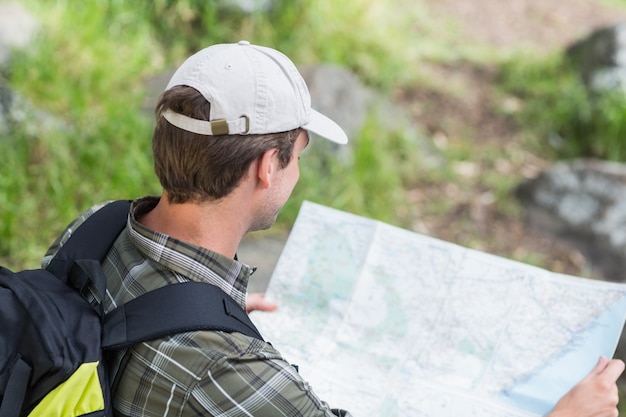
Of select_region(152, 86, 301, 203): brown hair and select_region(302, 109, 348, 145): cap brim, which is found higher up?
select_region(302, 109, 348, 145): cap brim

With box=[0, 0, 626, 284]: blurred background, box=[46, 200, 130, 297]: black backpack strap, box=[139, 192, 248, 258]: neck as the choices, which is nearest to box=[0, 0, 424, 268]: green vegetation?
box=[0, 0, 626, 284]: blurred background

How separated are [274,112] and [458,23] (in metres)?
7.31

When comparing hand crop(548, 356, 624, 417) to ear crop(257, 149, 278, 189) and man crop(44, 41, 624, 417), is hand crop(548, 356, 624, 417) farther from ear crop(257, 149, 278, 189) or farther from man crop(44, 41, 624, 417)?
ear crop(257, 149, 278, 189)

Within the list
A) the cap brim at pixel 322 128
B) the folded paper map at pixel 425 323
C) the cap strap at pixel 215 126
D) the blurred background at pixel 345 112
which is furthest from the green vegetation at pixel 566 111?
the cap strap at pixel 215 126

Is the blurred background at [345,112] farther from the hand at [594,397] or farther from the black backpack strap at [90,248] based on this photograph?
the hand at [594,397]

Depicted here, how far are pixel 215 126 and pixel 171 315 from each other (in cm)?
38

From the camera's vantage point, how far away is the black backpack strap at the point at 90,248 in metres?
1.54

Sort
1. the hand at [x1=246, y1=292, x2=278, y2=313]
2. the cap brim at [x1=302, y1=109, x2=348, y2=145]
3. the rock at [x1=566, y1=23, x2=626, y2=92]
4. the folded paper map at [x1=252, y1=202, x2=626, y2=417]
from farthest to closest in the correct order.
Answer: the rock at [x1=566, y1=23, x2=626, y2=92] → the hand at [x1=246, y1=292, x2=278, y2=313] → the folded paper map at [x1=252, y1=202, x2=626, y2=417] → the cap brim at [x1=302, y1=109, x2=348, y2=145]

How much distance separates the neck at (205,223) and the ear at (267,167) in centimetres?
7

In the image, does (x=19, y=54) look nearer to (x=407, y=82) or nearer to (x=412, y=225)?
(x=412, y=225)

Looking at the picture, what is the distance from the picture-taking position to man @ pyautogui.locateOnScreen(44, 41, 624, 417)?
143 centimetres

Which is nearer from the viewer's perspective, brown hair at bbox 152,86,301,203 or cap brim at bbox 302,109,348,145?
brown hair at bbox 152,86,301,203

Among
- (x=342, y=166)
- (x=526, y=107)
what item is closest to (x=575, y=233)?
(x=342, y=166)

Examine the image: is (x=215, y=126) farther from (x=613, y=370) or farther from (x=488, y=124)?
(x=488, y=124)
